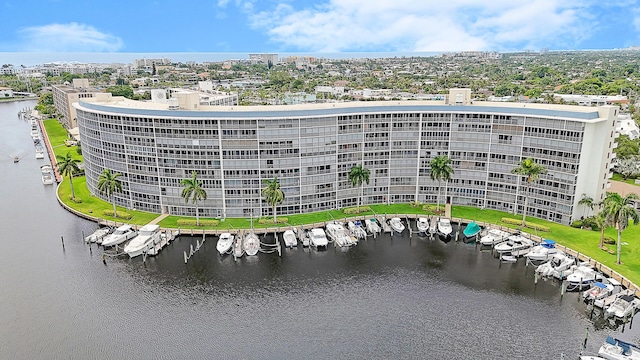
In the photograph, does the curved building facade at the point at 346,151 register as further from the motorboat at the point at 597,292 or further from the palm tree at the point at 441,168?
the motorboat at the point at 597,292

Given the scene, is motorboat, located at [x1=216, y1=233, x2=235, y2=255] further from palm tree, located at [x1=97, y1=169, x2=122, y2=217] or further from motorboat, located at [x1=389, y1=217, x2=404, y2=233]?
motorboat, located at [x1=389, y1=217, x2=404, y2=233]

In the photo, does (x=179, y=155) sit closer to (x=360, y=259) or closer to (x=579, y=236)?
(x=360, y=259)

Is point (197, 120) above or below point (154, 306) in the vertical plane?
above

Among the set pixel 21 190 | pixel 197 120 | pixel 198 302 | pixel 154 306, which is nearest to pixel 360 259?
pixel 198 302

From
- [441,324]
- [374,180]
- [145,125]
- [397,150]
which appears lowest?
[441,324]

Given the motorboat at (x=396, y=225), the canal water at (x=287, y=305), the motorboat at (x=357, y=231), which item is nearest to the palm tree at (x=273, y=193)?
the canal water at (x=287, y=305)

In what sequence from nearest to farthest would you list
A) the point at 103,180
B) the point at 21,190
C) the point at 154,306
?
the point at 154,306 < the point at 103,180 < the point at 21,190
